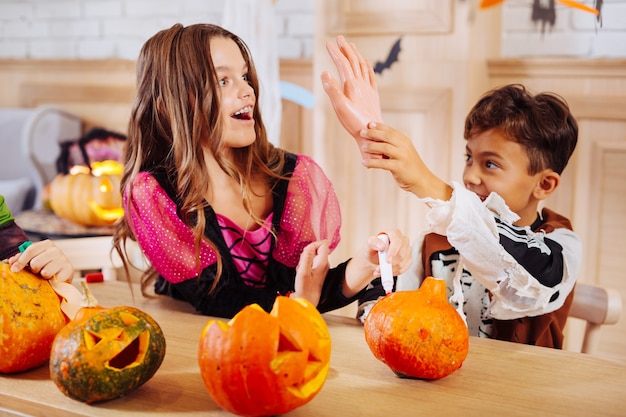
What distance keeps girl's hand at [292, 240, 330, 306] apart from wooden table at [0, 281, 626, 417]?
0.48 ft

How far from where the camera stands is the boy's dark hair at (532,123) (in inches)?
38.0

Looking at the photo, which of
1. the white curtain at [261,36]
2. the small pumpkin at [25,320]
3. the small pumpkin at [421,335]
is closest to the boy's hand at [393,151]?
the small pumpkin at [421,335]

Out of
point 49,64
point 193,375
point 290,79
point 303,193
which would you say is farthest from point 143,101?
point 49,64

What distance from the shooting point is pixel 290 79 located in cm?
221

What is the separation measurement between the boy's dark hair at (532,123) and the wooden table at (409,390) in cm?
32

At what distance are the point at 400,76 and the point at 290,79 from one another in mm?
605

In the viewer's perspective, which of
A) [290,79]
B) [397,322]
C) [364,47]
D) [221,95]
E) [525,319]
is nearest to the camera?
[397,322]

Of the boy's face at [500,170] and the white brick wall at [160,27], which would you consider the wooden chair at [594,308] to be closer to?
the boy's face at [500,170]

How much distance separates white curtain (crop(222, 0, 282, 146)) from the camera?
4.88 feet

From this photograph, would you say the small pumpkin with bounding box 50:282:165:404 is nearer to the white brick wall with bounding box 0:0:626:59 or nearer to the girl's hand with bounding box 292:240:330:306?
the girl's hand with bounding box 292:240:330:306

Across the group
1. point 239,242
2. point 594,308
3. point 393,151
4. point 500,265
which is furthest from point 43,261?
point 594,308

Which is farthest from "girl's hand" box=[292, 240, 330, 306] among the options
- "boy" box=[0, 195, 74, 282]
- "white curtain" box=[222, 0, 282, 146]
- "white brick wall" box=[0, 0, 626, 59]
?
"white brick wall" box=[0, 0, 626, 59]

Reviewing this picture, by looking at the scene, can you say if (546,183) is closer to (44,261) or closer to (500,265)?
(500,265)

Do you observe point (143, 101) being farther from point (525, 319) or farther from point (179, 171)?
point (525, 319)
